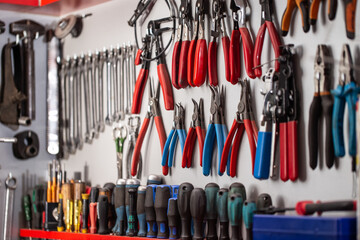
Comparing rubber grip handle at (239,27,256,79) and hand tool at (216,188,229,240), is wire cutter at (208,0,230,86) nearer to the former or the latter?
rubber grip handle at (239,27,256,79)

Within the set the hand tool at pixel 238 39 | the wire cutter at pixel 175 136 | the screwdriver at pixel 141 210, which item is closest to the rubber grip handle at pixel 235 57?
the hand tool at pixel 238 39

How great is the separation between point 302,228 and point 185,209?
2.50 feet

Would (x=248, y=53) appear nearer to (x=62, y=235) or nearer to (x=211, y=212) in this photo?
(x=211, y=212)

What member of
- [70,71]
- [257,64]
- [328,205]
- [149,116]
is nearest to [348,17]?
[257,64]

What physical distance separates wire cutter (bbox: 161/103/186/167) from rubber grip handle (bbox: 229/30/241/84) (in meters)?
0.37

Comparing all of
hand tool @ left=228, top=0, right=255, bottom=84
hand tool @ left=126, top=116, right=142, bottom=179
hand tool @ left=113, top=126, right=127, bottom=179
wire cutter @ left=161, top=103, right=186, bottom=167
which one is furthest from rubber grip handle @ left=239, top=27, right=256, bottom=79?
hand tool @ left=113, top=126, right=127, bottom=179

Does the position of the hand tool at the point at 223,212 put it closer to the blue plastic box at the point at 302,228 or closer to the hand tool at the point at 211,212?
the hand tool at the point at 211,212

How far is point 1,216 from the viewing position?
402 centimetres

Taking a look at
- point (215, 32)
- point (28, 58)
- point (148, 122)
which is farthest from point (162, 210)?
Result: point (28, 58)

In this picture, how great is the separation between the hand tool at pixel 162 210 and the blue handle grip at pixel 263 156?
1.86ft

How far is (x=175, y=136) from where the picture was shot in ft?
11.0

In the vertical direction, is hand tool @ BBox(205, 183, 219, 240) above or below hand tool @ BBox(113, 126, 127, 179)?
below

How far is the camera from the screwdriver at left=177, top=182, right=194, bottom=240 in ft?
10.1

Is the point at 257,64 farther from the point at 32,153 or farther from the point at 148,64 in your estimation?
the point at 32,153
